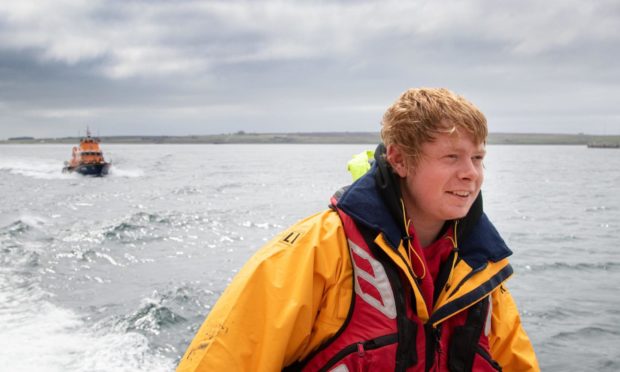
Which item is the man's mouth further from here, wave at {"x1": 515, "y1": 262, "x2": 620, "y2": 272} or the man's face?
A: wave at {"x1": 515, "y1": 262, "x2": 620, "y2": 272}

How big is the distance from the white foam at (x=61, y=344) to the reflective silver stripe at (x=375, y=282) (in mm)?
5620

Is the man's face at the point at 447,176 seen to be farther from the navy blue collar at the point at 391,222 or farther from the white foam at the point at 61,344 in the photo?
the white foam at the point at 61,344

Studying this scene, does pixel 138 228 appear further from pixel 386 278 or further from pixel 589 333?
pixel 386 278

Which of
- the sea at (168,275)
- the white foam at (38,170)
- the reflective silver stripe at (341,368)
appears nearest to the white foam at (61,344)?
the sea at (168,275)

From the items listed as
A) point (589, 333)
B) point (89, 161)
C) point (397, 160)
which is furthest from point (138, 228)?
point (89, 161)

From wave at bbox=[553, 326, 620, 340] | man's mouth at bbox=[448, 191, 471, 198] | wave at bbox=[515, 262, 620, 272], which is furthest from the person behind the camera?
wave at bbox=[515, 262, 620, 272]

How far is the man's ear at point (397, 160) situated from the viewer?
7.21ft

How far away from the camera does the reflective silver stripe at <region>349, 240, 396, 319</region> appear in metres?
2.08

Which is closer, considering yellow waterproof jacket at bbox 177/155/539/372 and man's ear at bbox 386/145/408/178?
yellow waterproof jacket at bbox 177/155/539/372

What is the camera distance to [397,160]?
2.22 m

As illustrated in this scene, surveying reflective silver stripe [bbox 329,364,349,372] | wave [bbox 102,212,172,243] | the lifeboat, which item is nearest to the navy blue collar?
reflective silver stripe [bbox 329,364,349,372]

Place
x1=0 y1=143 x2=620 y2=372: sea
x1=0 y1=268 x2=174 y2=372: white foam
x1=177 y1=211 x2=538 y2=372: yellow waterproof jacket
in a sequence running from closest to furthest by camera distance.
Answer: x1=177 y1=211 x2=538 y2=372: yellow waterproof jacket → x1=0 y1=268 x2=174 y2=372: white foam → x1=0 y1=143 x2=620 y2=372: sea

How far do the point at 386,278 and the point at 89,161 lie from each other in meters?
47.6

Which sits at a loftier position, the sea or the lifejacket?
the lifejacket
